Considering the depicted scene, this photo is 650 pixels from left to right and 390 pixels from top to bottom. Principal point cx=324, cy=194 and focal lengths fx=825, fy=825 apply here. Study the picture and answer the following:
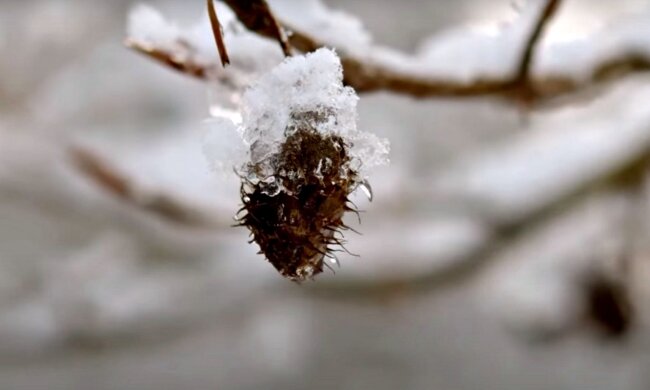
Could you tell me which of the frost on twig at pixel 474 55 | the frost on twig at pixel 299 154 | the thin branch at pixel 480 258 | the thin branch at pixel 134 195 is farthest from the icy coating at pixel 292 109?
the thin branch at pixel 480 258

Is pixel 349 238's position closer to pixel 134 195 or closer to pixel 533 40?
pixel 134 195

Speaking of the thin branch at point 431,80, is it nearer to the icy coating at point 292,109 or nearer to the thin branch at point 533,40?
the thin branch at point 533,40

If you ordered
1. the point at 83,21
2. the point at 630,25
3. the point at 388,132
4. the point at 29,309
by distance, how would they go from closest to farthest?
the point at 630,25 < the point at 29,309 < the point at 388,132 < the point at 83,21

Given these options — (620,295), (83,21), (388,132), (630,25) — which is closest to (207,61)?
(630,25)

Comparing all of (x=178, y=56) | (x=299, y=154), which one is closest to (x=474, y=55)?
Answer: (x=178, y=56)

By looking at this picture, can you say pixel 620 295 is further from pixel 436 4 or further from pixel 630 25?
pixel 436 4

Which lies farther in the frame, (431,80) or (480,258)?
(480,258)
